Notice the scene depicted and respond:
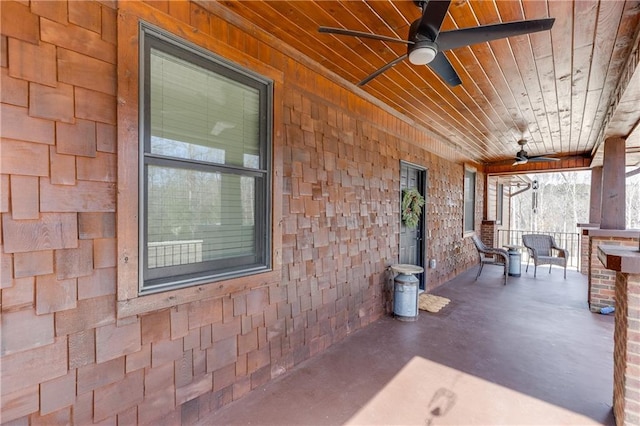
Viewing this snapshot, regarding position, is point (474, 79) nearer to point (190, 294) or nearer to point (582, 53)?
point (582, 53)

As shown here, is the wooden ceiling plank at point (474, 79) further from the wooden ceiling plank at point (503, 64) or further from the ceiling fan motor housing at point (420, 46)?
the ceiling fan motor housing at point (420, 46)

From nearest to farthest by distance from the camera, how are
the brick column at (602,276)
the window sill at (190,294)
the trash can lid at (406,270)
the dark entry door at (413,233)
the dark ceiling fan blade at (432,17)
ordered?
the dark ceiling fan blade at (432,17) → the window sill at (190,294) → the trash can lid at (406,270) → the brick column at (602,276) → the dark entry door at (413,233)

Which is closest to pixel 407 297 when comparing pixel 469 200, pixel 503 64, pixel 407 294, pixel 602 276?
pixel 407 294

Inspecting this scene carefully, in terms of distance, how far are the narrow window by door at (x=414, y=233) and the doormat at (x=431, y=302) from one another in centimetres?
26

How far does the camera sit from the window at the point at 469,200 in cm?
722

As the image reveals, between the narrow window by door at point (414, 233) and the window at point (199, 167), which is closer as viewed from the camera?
the window at point (199, 167)

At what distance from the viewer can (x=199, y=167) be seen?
6.66 ft

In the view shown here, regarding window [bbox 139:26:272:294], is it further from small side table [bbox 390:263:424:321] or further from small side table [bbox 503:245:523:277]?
small side table [bbox 503:245:523:277]

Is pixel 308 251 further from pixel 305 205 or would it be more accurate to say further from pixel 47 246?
pixel 47 246

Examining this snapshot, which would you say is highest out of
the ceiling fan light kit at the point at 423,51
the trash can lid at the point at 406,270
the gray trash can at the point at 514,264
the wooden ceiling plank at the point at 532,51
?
the wooden ceiling plank at the point at 532,51

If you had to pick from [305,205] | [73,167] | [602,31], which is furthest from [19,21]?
[602,31]

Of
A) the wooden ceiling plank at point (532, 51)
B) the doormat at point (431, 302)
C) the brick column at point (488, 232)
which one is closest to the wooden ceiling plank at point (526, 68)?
the wooden ceiling plank at point (532, 51)

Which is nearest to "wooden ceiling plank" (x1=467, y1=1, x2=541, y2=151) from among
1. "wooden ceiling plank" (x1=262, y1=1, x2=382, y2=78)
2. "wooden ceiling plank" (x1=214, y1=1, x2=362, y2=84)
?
"wooden ceiling plank" (x1=262, y1=1, x2=382, y2=78)

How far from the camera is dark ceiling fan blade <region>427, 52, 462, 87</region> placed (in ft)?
6.72
